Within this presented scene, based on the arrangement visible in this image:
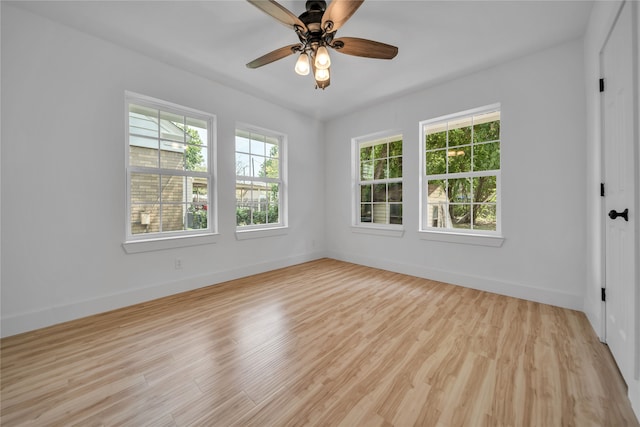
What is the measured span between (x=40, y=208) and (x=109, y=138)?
87cm

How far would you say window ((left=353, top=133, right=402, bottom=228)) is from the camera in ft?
13.5

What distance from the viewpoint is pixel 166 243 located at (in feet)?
9.64

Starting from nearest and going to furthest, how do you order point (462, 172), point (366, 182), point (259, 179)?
point (462, 172) < point (259, 179) < point (366, 182)

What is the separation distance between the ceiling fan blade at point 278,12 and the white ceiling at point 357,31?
30 cm

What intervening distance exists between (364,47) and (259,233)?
111 inches

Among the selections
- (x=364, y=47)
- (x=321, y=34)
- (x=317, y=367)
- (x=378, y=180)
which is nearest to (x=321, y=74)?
(x=321, y=34)

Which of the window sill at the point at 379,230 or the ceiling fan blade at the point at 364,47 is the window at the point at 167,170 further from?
the window sill at the point at 379,230

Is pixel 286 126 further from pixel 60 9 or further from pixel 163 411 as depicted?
pixel 163 411

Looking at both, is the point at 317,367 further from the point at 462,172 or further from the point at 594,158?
the point at 462,172

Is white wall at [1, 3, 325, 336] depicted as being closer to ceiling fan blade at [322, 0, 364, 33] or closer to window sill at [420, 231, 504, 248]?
ceiling fan blade at [322, 0, 364, 33]

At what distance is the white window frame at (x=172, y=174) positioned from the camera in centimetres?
273

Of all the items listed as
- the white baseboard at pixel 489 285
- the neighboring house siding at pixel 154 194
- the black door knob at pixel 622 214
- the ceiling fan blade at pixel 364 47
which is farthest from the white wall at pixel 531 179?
the neighboring house siding at pixel 154 194

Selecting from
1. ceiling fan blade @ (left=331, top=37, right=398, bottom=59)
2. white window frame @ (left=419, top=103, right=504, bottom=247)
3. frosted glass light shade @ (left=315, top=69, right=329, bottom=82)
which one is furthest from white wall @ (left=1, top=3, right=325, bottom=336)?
white window frame @ (left=419, top=103, right=504, bottom=247)

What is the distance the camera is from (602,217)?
198 cm
